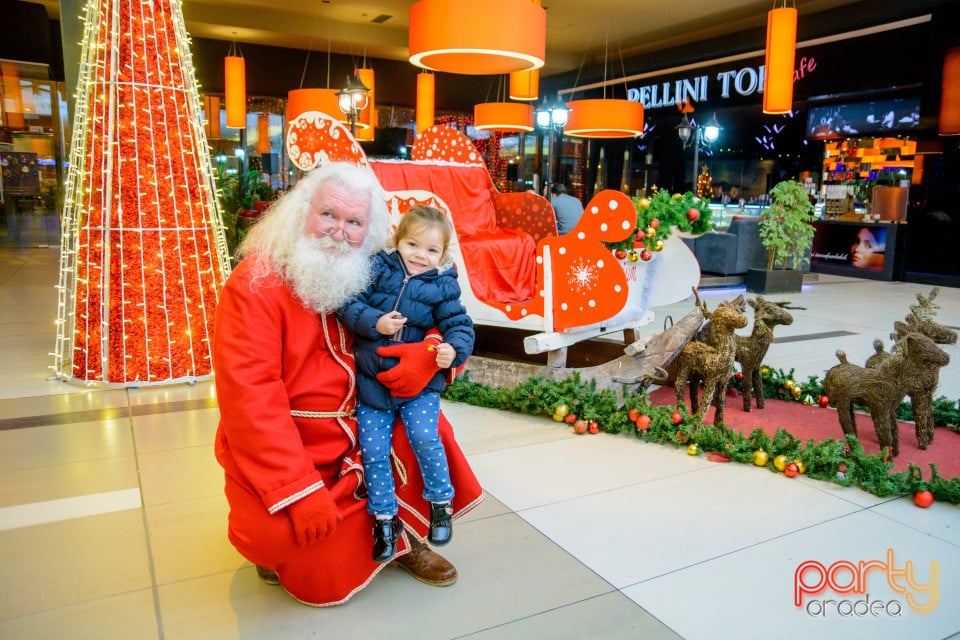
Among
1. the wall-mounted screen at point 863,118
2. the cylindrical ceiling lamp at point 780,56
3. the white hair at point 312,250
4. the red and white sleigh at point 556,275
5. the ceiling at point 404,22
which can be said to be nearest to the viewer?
the white hair at point 312,250

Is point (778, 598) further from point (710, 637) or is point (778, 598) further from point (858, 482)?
point (858, 482)

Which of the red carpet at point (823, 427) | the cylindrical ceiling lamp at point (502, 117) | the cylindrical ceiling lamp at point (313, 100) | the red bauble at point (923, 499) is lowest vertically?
the red bauble at point (923, 499)

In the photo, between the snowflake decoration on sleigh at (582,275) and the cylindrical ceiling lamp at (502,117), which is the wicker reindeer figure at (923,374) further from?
the cylindrical ceiling lamp at (502,117)

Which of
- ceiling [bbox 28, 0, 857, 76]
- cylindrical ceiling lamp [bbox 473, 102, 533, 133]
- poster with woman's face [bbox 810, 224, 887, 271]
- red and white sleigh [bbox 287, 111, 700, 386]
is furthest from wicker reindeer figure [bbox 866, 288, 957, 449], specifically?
ceiling [bbox 28, 0, 857, 76]

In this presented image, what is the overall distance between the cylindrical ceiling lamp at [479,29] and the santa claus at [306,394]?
193 cm

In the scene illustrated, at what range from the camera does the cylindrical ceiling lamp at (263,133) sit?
1558cm

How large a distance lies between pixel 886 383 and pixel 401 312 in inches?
92.5

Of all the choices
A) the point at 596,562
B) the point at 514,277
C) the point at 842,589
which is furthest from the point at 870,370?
the point at 514,277

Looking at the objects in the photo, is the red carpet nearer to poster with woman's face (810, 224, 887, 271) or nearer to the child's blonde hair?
the child's blonde hair

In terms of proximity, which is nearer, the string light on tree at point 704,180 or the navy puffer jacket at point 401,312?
the navy puffer jacket at point 401,312

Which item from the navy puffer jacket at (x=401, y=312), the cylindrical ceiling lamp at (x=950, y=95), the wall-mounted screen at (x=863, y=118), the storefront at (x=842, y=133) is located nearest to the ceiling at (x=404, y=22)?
the storefront at (x=842, y=133)

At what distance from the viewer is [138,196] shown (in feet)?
14.0

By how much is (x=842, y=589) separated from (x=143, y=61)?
4.54 metres

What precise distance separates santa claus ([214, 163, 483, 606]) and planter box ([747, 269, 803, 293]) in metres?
8.43
